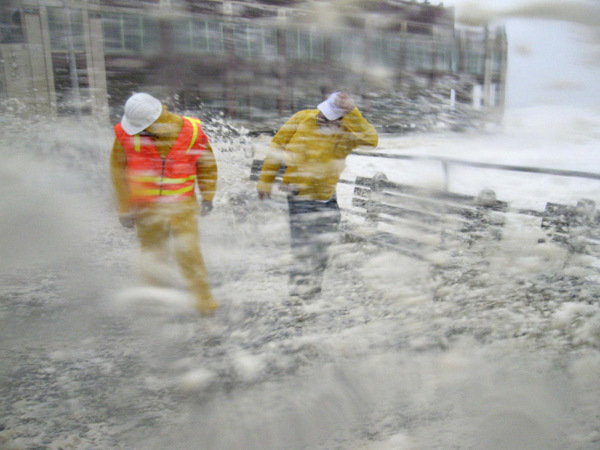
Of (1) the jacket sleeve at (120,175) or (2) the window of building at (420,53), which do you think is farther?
(1) the jacket sleeve at (120,175)

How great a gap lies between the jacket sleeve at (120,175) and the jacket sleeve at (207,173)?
378mm

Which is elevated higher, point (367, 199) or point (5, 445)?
point (367, 199)

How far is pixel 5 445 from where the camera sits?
68.1 inches

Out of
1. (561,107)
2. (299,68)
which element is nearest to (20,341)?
(299,68)

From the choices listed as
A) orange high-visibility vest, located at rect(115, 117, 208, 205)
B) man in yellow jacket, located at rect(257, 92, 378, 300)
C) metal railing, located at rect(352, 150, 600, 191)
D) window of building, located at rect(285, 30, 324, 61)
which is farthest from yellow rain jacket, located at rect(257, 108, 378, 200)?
window of building, located at rect(285, 30, 324, 61)

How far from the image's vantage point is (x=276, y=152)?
2.79 metres

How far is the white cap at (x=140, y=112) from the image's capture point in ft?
7.21

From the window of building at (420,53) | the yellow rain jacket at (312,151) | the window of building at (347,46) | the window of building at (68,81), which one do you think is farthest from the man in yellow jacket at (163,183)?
the window of building at (420,53)

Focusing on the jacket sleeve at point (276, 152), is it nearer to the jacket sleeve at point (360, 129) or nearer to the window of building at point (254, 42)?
the jacket sleeve at point (360, 129)

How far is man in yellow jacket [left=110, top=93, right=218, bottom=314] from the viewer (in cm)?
242

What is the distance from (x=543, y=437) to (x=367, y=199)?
1812 mm

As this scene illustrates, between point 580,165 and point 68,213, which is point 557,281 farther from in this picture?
point 68,213

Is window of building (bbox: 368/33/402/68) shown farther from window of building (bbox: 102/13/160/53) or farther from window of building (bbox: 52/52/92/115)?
window of building (bbox: 52/52/92/115)

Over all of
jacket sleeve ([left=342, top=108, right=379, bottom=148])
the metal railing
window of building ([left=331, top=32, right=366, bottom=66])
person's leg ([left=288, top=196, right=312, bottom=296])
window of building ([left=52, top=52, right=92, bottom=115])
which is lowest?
person's leg ([left=288, top=196, right=312, bottom=296])
